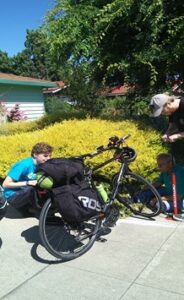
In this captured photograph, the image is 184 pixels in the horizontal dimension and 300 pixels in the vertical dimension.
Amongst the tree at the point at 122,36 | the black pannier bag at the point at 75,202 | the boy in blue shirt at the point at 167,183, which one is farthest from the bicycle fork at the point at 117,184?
the tree at the point at 122,36

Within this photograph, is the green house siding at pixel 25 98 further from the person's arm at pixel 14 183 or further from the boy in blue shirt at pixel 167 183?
the boy in blue shirt at pixel 167 183

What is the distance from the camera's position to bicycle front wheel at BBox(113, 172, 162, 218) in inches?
188

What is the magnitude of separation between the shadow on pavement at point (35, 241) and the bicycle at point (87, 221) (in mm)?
119

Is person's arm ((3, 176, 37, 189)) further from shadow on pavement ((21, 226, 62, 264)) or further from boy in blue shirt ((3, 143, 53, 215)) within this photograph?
shadow on pavement ((21, 226, 62, 264))

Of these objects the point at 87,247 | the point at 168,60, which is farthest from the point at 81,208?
the point at 168,60

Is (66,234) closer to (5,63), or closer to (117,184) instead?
(117,184)

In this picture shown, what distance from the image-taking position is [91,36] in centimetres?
649

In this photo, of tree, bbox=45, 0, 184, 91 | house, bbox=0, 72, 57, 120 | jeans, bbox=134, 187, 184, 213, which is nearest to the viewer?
jeans, bbox=134, 187, 184, 213

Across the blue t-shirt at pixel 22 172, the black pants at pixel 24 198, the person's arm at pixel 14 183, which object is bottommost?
the black pants at pixel 24 198

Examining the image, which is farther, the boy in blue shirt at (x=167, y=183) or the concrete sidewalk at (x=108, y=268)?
the boy in blue shirt at (x=167, y=183)

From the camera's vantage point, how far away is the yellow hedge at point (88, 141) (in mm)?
5371

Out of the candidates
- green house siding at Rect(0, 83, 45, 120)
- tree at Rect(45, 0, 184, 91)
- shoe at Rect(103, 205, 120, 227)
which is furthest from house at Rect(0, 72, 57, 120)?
shoe at Rect(103, 205, 120, 227)

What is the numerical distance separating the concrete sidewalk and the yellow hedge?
1.05 m

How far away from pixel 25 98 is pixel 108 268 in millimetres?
15930
